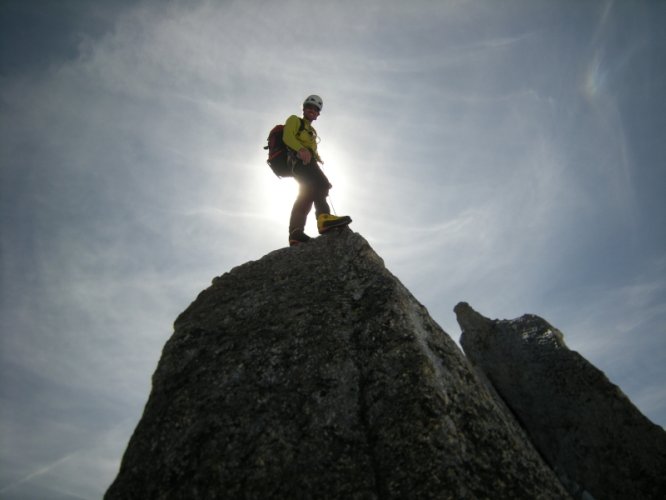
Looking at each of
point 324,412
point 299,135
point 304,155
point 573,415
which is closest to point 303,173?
point 304,155

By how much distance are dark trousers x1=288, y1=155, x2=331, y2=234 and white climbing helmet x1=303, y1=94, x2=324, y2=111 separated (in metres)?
1.68

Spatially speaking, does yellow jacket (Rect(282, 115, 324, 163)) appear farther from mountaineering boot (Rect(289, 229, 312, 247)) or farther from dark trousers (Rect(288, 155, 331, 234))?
mountaineering boot (Rect(289, 229, 312, 247))

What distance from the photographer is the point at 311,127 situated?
8719mm

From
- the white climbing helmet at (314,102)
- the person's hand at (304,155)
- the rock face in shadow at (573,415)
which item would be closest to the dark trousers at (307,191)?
the person's hand at (304,155)

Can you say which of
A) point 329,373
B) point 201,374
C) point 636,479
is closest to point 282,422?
point 329,373

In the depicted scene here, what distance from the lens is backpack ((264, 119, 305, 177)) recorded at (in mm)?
8266

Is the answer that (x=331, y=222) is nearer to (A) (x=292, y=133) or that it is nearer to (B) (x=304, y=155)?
(B) (x=304, y=155)

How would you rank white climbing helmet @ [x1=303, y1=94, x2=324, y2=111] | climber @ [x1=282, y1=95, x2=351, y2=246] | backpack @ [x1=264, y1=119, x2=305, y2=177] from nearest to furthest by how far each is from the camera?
climber @ [x1=282, y1=95, x2=351, y2=246], backpack @ [x1=264, y1=119, x2=305, y2=177], white climbing helmet @ [x1=303, y1=94, x2=324, y2=111]

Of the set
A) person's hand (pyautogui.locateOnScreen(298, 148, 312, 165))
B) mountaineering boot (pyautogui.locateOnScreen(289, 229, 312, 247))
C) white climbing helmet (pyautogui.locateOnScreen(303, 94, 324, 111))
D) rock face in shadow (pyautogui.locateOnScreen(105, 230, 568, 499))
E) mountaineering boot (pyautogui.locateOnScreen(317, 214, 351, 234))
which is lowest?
rock face in shadow (pyautogui.locateOnScreen(105, 230, 568, 499))

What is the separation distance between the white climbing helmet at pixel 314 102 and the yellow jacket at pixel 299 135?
580 mm

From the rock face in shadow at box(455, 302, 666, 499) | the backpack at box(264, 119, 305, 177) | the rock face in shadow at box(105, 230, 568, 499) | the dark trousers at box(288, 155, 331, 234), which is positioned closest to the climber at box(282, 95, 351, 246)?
the dark trousers at box(288, 155, 331, 234)

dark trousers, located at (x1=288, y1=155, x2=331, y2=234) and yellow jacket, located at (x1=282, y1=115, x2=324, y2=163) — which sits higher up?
yellow jacket, located at (x1=282, y1=115, x2=324, y2=163)

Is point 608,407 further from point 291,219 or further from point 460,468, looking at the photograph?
point 291,219

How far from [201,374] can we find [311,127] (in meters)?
6.30
